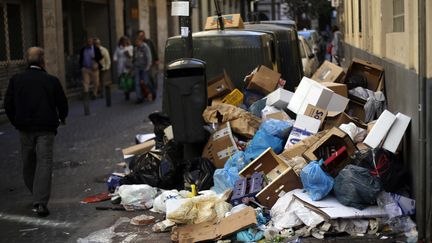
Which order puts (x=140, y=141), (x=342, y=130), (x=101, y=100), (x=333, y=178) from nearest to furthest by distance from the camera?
(x=333, y=178)
(x=342, y=130)
(x=140, y=141)
(x=101, y=100)

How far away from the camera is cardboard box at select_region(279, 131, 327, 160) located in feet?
23.7

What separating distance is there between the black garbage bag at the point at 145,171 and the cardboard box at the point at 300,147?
1468mm

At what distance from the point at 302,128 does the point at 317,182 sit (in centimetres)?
126

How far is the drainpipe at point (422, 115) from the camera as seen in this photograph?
5.72 m

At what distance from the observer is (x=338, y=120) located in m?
7.67

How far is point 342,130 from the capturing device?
7070mm

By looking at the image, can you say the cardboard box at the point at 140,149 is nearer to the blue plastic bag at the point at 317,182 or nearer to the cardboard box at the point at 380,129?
the blue plastic bag at the point at 317,182

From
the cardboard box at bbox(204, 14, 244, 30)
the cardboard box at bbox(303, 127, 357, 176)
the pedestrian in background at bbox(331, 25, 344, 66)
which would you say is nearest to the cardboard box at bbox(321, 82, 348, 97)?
the cardboard box at bbox(303, 127, 357, 176)

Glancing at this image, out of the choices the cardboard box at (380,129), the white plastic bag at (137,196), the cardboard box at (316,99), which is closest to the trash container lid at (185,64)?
the cardboard box at (316,99)

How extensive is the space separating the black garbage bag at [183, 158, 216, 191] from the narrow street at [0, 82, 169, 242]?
0.70m

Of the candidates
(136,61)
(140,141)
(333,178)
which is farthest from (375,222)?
(136,61)

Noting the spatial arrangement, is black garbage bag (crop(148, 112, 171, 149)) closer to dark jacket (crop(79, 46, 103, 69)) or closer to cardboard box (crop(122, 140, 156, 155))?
cardboard box (crop(122, 140, 156, 155))

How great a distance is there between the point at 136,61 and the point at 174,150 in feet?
34.5

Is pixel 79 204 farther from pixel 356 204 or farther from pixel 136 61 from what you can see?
pixel 136 61
